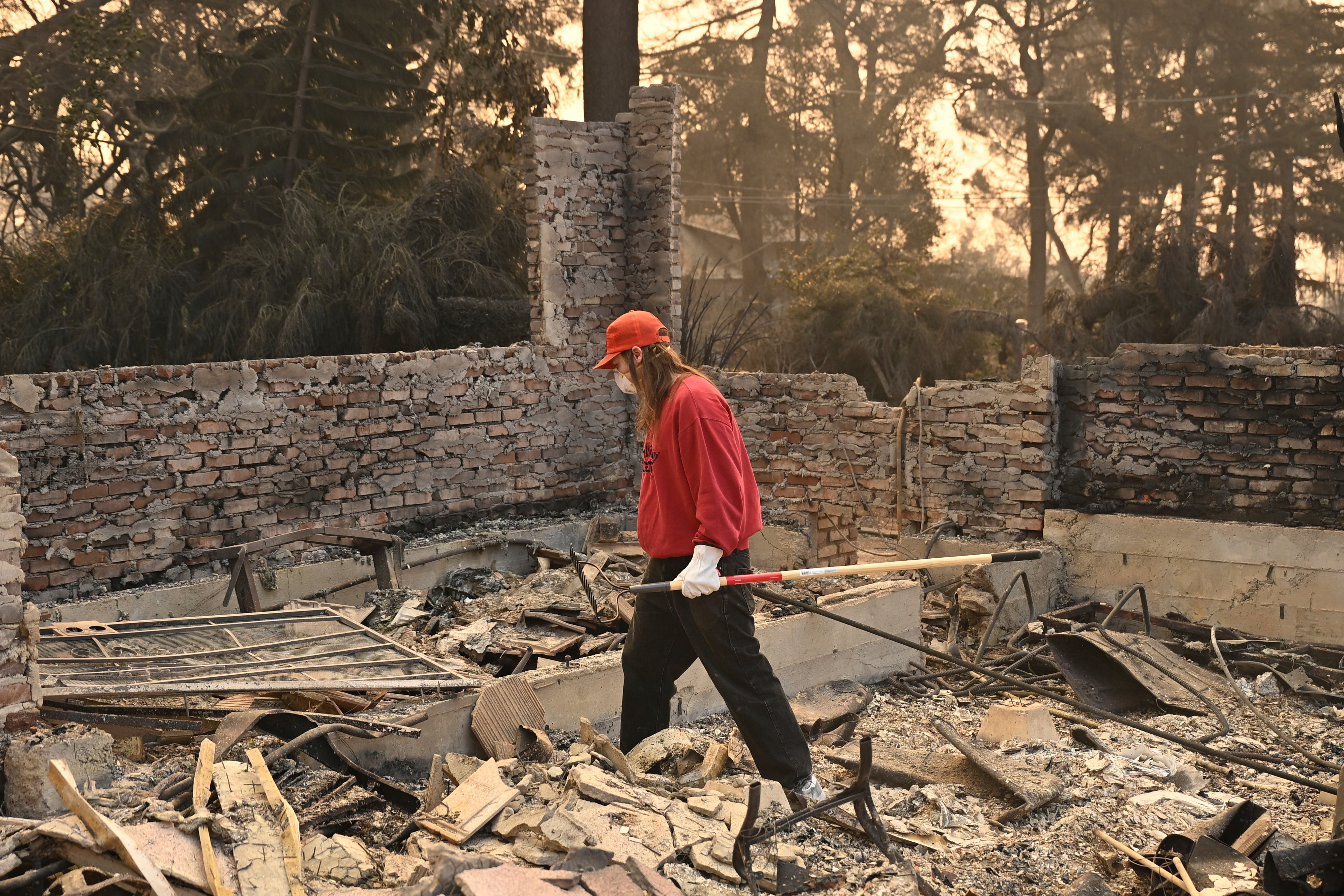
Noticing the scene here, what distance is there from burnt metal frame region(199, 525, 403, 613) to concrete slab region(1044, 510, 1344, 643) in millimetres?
4035

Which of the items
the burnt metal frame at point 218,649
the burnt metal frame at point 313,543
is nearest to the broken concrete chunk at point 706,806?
the burnt metal frame at point 218,649

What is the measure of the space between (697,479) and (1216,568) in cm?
415

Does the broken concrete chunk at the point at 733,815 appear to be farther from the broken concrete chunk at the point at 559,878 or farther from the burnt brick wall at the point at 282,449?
the burnt brick wall at the point at 282,449

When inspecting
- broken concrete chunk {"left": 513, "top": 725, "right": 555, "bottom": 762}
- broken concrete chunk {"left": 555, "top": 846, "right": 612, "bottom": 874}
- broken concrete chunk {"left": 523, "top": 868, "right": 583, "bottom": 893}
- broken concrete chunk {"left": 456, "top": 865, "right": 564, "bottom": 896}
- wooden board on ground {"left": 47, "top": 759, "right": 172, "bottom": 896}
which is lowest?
broken concrete chunk {"left": 513, "top": 725, "right": 555, "bottom": 762}

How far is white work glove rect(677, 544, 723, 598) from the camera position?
3652 millimetres

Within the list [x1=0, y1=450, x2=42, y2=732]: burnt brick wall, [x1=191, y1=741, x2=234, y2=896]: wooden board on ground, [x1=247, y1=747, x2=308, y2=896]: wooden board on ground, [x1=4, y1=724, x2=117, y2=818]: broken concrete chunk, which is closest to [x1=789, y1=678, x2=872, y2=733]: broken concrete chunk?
[x1=247, y1=747, x2=308, y2=896]: wooden board on ground

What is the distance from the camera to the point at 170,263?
47.8 feet

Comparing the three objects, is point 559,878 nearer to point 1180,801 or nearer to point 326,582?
point 1180,801

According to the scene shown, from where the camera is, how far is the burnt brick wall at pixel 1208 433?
21.1 ft

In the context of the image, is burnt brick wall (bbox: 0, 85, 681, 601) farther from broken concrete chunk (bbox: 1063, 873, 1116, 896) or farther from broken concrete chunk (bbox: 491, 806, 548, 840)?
broken concrete chunk (bbox: 1063, 873, 1116, 896)

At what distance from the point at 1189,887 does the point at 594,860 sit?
5.84 ft

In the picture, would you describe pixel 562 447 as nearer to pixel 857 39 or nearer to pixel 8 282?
pixel 8 282

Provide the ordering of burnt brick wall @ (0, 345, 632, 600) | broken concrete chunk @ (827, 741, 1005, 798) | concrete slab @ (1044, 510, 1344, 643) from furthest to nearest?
concrete slab @ (1044, 510, 1344, 643), burnt brick wall @ (0, 345, 632, 600), broken concrete chunk @ (827, 741, 1005, 798)

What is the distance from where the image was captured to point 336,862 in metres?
3.15
